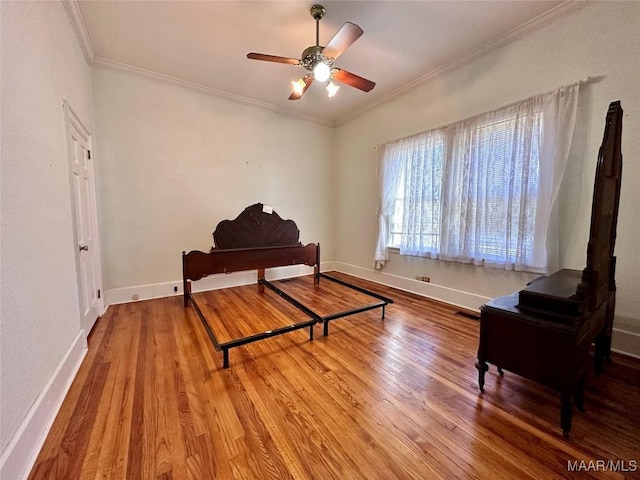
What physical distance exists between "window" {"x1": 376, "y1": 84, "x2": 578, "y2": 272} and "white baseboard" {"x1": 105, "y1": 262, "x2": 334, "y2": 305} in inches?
86.4

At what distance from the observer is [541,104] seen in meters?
2.51

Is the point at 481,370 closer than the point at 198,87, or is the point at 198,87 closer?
the point at 481,370


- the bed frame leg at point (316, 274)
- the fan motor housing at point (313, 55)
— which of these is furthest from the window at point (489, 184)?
the fan motor housing at point (313, 55)

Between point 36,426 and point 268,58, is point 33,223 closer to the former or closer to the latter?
point 36,426

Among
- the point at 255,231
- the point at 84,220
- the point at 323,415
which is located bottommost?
the point at 323,415

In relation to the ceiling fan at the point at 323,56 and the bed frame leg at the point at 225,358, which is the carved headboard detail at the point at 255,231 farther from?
the ceiling fan at the point at 323,56

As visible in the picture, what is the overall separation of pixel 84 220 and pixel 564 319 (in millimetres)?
4109

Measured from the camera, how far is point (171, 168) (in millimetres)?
3744

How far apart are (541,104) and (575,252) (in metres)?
1.47

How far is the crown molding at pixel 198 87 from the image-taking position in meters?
3.21

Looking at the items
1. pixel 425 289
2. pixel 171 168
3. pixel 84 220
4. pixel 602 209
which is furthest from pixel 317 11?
pixel 425 289

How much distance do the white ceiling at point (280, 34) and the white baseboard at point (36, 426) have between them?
2.99m

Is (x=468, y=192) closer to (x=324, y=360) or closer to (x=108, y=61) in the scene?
(x=324, y=360)

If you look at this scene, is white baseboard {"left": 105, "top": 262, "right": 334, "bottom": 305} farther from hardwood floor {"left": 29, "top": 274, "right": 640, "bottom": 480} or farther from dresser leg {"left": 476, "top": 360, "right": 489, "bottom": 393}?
dresser leg {"left": 476, "top": 360, "right": 489, "bottom": 393}
